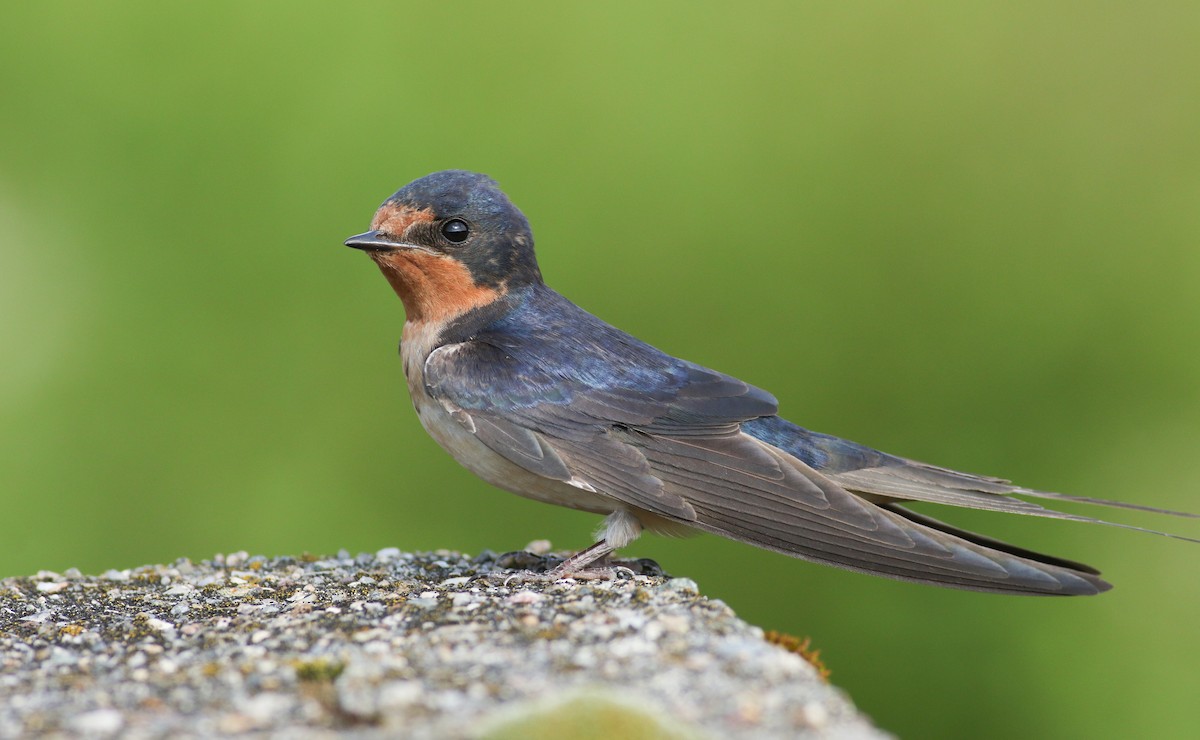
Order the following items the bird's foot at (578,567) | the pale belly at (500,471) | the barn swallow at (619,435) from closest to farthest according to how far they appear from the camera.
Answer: the barn swallow at (619,435) < the bird's foot at (578,567) < the pale belly at (500,471)

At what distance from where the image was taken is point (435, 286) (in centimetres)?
428

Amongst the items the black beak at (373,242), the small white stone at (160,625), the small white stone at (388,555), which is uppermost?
the black beak at (373,242)

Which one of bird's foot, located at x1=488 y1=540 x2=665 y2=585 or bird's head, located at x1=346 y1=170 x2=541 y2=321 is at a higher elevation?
bird's head, located at x1=346 y1=170 x2=541 y2=321

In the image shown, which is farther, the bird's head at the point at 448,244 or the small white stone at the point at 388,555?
the small white stone at the point at 388,555

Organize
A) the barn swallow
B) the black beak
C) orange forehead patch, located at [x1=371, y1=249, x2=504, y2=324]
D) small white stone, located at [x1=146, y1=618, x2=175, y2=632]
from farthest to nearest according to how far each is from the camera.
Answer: orange forehead patch, located at [x1=371, y1=249, x2=504, y2=324]
the black beak
the barn swallow
small white stone, located at [x1=146, y1=618, x2=175, y2=632]

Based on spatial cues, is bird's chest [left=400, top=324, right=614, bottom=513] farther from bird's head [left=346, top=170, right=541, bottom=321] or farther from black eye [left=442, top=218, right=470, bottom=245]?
black eye [left=442, top=218, right=470, bottom=245]

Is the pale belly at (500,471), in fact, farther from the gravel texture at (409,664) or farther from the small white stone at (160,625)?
the small white stone at (160,625)

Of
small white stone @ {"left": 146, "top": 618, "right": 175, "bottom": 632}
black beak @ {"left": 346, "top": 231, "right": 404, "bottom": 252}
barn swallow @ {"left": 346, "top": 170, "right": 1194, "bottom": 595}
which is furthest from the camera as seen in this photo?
black beak @ {"left": 346, "top": 231, "right": 404, "bottom": 252}

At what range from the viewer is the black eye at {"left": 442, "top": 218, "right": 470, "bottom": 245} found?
14.0ft

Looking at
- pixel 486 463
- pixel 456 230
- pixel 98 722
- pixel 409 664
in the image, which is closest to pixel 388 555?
pixel 486 463

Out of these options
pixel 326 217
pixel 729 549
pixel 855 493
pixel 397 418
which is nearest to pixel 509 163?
pixel 326 217

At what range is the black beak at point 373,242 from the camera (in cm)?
412

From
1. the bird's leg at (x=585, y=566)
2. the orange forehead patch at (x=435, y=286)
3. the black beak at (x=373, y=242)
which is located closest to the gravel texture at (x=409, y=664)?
the bird's leg at (x=585, y=566)

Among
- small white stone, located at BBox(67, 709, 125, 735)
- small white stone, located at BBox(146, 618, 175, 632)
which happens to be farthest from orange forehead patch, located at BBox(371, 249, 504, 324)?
small white stone, located at BBox(67, 709, 125, 735)
